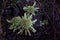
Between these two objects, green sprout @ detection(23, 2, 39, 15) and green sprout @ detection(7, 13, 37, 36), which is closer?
green sprout @ detection(7, 13, 37, 36)

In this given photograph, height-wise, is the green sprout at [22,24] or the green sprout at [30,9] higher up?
the green sprout at [30,9]

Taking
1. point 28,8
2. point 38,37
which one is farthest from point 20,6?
point 38,37

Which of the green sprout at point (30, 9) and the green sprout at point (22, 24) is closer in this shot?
the green sprout at point (22, 24)

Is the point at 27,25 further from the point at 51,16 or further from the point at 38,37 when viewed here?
the point at 51,16

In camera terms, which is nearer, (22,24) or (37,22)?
(22,24)
